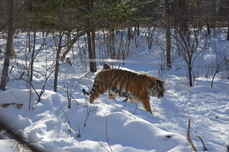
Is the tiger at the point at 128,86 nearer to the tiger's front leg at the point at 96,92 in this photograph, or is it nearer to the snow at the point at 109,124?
the tiger's front leg at the point at 96,92

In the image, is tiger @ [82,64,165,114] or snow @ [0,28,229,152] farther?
tiger @ [82,64,165,114]

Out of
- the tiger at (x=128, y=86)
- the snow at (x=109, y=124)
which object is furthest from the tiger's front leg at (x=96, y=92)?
the snow at (x=109, y=124)

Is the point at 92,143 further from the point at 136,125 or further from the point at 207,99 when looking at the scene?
the point at 207,99

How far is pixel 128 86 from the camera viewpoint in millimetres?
5594

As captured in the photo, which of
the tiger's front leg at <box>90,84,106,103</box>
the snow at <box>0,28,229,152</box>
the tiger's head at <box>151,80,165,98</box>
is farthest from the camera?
the tiger's front leg at <box>90,84,106,103</box>

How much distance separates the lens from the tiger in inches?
213

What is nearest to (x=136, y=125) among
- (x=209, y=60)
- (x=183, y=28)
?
(x=183, y=28)

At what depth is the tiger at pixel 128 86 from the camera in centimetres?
540

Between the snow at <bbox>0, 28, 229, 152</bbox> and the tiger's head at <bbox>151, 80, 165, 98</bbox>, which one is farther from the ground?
the tiger's head at <bbox>151, 80, 165, 98</bbox>

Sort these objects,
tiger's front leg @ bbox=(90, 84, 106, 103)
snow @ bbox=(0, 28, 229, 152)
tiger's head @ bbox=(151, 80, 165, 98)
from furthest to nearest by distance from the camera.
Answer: tiger's front leg @ bbox=(90, 84, 106, 103) → tiger's head @ bbox=(151, 80, 165, 98) → snow @ bbox=(0, 28, 229, 152)

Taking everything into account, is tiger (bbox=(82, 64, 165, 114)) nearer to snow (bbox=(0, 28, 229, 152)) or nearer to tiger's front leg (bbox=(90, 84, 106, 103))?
tiger's front leg (bbox=(90, 84, 106, 103))

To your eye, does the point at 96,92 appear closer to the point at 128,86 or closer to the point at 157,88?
the point at 128,86

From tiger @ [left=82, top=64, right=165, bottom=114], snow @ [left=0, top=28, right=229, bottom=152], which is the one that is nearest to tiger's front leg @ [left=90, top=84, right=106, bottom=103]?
tiger @ [left=82, top=64, right=165, bottom=114]

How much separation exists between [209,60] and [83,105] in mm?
11372
